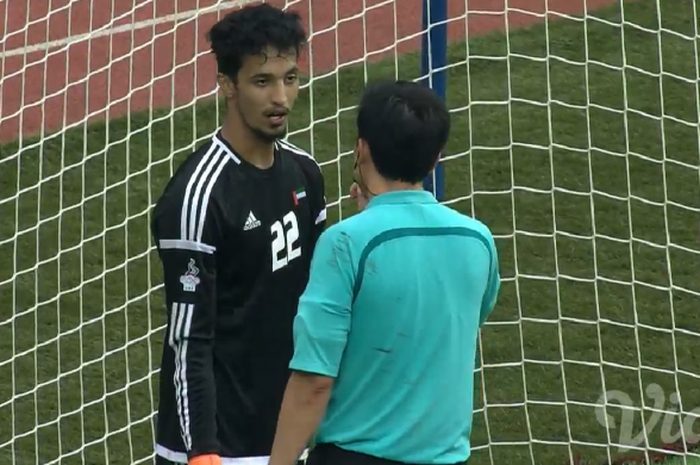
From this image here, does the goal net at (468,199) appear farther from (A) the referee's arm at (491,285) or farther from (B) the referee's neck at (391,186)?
(B) the referee's neck at (391,186)

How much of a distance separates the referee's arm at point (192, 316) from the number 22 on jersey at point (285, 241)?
0.59 feet

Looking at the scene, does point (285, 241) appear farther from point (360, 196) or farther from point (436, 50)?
point (436, 50)

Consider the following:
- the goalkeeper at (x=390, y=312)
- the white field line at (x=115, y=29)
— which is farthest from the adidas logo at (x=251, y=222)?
the white field line at (x=115, y=29)

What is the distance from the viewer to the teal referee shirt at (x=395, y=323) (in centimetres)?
254

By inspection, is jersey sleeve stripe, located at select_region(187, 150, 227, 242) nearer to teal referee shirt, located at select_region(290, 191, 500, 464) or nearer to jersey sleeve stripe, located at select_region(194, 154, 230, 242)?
jersey sleeve stripe, located at select_region(194, 154, 230, 242)

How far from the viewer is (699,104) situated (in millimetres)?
6973

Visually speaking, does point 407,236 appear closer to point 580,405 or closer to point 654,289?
point 580,405

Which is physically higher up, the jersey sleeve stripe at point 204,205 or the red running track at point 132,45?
the jersey sleeve stripe at point 204,205

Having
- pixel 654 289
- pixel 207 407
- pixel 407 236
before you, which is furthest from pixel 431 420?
pixel 654 289

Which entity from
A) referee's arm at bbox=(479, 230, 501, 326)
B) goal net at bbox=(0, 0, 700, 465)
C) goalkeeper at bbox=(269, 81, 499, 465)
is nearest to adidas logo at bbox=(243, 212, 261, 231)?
goalkeeper at bbox=(269, 81, 499, 465)

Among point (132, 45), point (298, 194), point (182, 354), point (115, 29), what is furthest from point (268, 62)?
point (115, 29)

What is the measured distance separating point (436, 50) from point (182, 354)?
6.23ft

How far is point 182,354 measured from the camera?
2.97 m

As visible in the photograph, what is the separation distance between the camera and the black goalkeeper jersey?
2.95 metres
